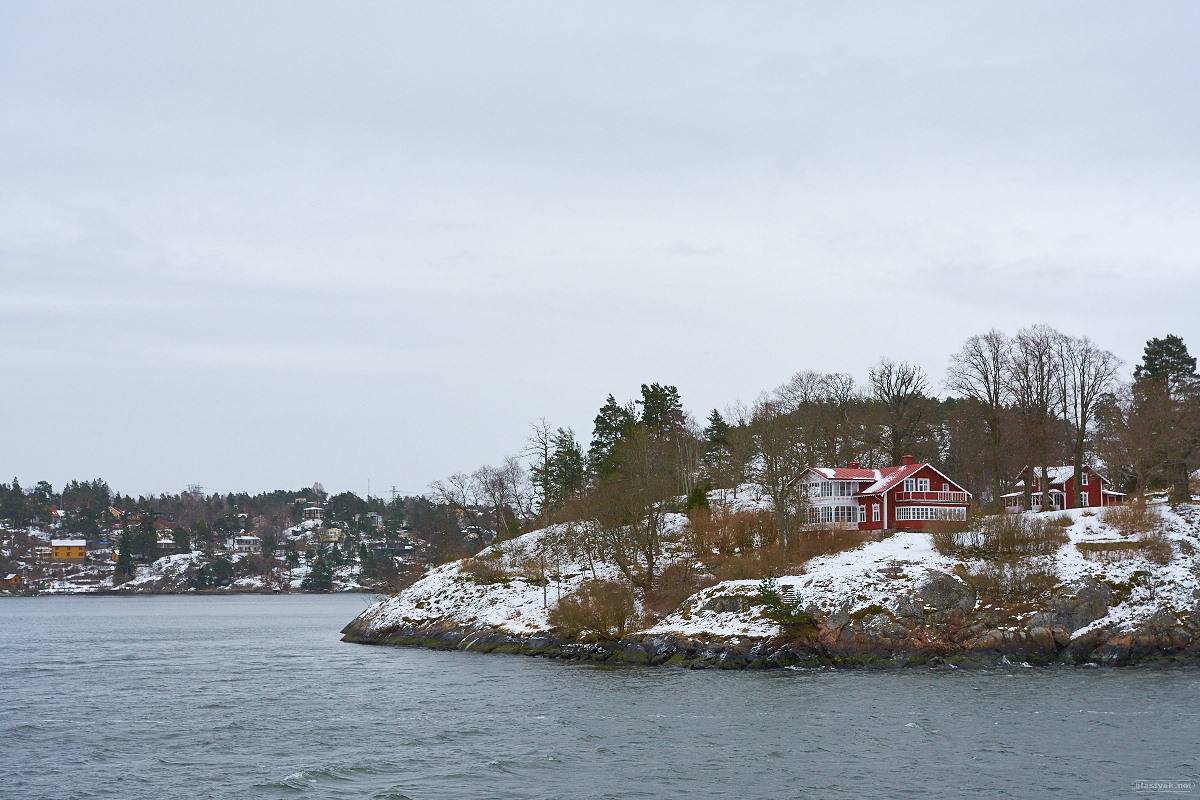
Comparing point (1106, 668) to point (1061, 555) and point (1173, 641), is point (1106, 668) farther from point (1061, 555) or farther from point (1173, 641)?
point (1061, 555)

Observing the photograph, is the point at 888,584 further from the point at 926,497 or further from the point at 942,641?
the point at 926,497

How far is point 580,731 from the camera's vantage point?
35094 millimetres

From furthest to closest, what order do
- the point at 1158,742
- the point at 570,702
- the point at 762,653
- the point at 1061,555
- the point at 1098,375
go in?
the point at 1098,375 < the point at 1061,555 < the point at 762,653 < the point at 570,702 < the point at 1158,742

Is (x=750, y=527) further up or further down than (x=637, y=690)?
further up

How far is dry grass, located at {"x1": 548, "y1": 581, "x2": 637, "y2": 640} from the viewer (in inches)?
2323

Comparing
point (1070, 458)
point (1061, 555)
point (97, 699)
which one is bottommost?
point (97, 699)

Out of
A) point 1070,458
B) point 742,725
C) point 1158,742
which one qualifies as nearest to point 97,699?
point 742,725

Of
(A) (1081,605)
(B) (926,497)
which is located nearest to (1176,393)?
(B) (926,497)

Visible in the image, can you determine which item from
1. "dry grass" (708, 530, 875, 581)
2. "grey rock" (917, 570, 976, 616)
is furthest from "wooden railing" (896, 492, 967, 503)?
"grey rock" (917, 570, 976, 616)

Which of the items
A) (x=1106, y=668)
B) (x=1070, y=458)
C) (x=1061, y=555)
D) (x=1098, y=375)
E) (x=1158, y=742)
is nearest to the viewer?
(x=1158, y=742)

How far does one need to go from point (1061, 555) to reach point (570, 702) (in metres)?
33.0

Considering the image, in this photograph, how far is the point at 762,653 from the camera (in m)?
52.9

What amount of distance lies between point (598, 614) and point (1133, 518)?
32753 millimetres

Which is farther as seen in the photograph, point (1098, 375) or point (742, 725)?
point (1098, 375)
